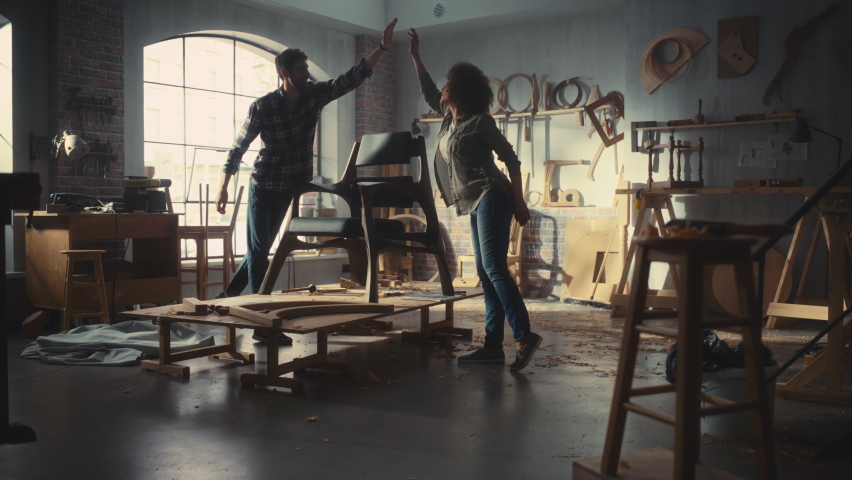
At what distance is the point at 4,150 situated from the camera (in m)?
5.15

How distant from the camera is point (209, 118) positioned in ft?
22.9

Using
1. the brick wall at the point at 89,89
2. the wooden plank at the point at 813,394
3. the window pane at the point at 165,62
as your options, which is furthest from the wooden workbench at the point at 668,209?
the window pane at the point at 165,62

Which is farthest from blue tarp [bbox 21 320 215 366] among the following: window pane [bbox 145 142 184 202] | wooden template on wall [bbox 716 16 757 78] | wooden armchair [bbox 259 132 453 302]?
wooden template on wall [bbox 716 16 757 78]

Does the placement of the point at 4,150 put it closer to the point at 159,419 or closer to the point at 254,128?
the point at 254,128

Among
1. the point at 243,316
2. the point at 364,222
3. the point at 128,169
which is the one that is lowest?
the point at 243,316

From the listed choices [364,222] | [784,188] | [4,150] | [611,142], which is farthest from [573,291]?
[4,150]

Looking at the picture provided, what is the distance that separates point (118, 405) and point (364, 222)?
58.0 inches

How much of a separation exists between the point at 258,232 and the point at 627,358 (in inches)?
114

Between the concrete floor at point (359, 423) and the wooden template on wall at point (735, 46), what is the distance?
305cm

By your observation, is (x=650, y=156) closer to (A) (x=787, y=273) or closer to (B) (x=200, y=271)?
(A) (x=787, y=273)

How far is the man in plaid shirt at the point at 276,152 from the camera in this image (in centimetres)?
421

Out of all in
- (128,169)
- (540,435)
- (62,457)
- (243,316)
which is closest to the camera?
(62,457)

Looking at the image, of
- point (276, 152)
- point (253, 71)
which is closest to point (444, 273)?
point (276, 152)

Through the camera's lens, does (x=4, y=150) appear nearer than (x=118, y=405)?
No
